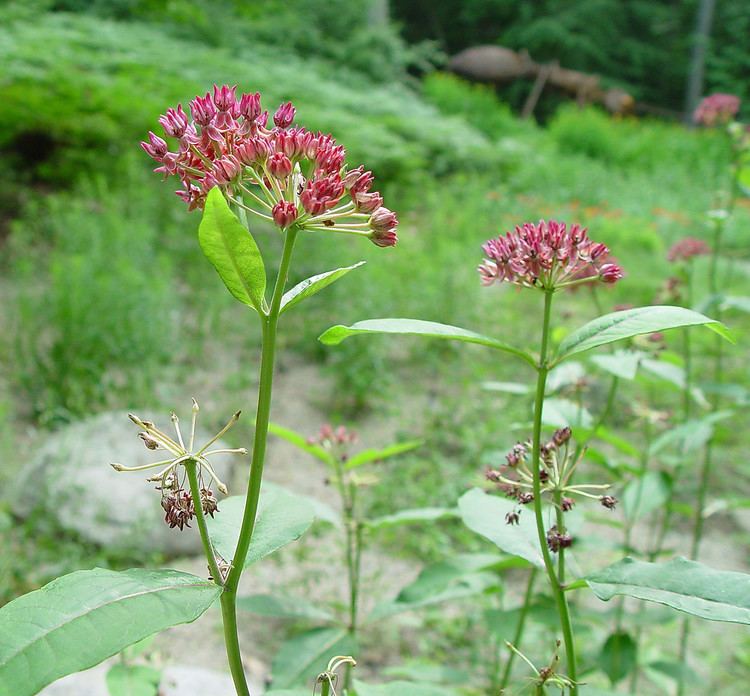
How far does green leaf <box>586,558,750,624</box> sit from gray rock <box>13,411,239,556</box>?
7.16 feet

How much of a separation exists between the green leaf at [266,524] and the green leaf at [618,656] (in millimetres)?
938

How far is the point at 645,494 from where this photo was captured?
5.64ft

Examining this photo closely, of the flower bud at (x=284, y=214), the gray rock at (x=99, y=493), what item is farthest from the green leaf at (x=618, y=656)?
the gray rock at (x=99, y=493)

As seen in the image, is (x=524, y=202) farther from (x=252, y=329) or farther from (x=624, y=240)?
(x=252, y=329)

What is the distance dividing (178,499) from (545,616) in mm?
1001

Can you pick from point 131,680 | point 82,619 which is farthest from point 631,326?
point 131,680

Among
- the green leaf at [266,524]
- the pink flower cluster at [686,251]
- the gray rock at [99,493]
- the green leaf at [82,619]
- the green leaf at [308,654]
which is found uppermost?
the pink flower cluster at [686,251]

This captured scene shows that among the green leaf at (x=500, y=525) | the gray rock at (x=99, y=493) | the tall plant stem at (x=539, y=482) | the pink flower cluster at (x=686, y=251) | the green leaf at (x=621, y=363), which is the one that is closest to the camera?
the tall plant stem at (x=539, y=482)

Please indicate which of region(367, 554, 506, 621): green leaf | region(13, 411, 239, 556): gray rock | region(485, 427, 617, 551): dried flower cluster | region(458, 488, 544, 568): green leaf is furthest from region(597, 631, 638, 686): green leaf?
region(13, 411, 239, 556): gray rock

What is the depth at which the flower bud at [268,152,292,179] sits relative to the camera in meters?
0.77

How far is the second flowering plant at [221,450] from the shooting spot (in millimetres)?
595

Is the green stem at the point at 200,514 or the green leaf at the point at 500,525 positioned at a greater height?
the green stem at the point at 200,514

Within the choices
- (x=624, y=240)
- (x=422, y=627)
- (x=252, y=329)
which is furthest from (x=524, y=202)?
(x=422, y=627)

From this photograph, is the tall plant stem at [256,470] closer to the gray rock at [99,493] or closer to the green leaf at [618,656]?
the green leaf at [618,656]
